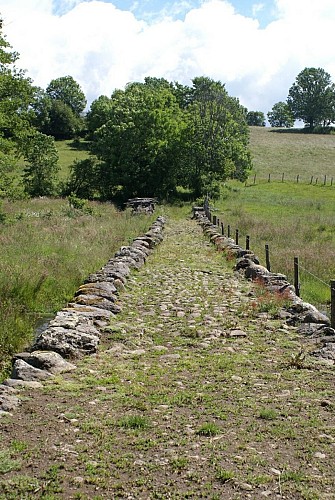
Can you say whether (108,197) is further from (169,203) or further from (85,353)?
(85,353)

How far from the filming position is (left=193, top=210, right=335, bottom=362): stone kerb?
8.45 meters

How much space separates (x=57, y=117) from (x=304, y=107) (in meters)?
58.2

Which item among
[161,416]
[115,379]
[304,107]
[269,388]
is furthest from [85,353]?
[304,107]

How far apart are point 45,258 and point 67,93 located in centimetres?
9687

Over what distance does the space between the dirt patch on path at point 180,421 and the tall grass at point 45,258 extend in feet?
6.66

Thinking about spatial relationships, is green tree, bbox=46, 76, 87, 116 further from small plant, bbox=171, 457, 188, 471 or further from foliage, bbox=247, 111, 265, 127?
small plant, bbox=171, 457, 188, 471

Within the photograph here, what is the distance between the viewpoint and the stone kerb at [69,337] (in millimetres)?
6684

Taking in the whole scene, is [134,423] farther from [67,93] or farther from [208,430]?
[67,93]

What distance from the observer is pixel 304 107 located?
4540 inches

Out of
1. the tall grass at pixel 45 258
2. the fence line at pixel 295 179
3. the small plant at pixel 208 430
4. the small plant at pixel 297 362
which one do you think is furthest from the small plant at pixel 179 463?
the fence line at pixel 295 179

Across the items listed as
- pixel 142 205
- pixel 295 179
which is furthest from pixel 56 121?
pixel 142 205

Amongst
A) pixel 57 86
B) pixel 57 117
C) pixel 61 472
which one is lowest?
pixel 61 472

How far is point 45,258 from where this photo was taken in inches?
615

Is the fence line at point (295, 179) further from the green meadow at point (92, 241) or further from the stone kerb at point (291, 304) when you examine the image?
the stone kerb at point (291, 304)
